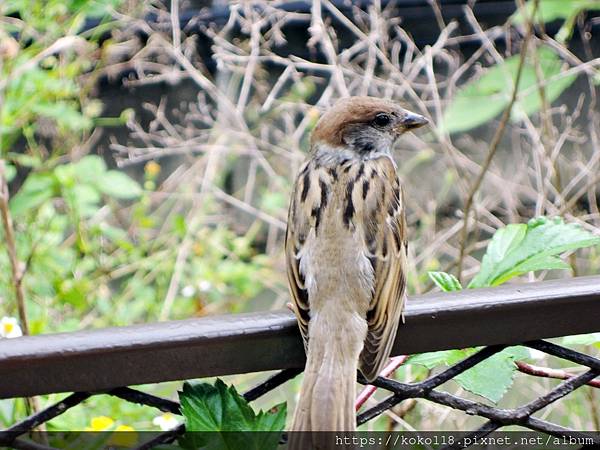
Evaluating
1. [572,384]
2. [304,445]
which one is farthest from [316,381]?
[572,384]

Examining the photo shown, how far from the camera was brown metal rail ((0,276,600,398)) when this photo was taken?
1.04 metres

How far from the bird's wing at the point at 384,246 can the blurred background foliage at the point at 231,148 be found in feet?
1.35

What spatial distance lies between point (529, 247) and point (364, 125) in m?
0.82

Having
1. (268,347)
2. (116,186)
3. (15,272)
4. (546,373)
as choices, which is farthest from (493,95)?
(268,347)

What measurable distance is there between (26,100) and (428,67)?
4.55ft

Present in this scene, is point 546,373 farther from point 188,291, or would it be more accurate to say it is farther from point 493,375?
point 188,291

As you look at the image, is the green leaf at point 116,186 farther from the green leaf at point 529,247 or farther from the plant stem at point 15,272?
the green leaf at point 529,247

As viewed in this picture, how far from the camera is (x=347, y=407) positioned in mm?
1248

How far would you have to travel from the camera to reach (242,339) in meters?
1.11

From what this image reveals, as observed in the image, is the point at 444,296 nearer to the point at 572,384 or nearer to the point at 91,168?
the point at 572,384

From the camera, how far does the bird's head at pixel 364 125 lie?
83.7 inches

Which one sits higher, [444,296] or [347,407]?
[444,296]

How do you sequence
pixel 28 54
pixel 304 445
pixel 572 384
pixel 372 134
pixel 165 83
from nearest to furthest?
pixel 304 445 → pixel 572 384 → pixel 372 134 → pixel 28 54 → pixel 165 83

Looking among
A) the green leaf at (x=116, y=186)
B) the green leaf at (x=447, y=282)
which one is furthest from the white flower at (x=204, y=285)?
the green leaf at (x=447, y=282)
